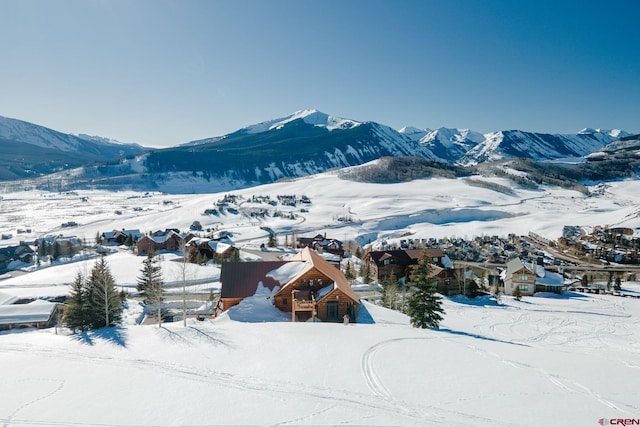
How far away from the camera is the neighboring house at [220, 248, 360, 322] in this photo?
1011 inches

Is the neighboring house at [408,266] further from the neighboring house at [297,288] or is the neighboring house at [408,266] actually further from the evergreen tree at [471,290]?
the neighboring house at [297,288]

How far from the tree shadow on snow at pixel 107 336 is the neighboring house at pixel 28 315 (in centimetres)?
1701

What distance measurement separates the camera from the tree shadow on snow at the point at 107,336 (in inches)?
651

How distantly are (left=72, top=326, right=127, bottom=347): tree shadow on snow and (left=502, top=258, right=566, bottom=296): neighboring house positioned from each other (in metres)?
51.1

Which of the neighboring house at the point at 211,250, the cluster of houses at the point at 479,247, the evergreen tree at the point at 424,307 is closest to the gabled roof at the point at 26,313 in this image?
the neighboring house at the point at 211,250

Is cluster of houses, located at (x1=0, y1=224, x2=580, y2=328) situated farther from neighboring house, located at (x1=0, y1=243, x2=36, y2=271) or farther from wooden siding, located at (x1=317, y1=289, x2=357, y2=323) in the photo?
neighboring house, located at (x1=0, y1=243, x2=36, y2=271)

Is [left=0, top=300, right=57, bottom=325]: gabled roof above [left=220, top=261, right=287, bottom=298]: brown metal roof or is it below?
below

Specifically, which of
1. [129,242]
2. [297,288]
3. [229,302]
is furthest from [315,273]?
[129,242]

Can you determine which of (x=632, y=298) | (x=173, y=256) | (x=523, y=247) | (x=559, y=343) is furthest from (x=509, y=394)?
(x=523, y=247)

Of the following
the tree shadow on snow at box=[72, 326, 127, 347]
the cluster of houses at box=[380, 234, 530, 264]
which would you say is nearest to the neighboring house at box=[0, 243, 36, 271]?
the tree shadow on snow at box=[72, 326, 127, 347]

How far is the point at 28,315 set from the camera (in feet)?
98.9

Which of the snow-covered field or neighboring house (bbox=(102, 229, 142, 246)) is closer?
the snow-covered field

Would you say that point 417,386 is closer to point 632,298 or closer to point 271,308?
point 271,308

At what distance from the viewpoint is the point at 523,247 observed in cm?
8269
